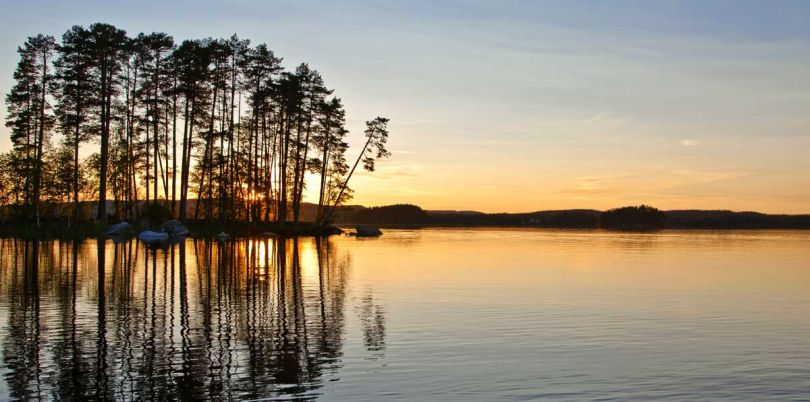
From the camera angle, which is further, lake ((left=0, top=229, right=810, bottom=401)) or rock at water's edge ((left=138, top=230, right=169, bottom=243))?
rock at water's edge ((left=138, top=230, right=169, bottom=243))

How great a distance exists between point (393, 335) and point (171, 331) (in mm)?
5106

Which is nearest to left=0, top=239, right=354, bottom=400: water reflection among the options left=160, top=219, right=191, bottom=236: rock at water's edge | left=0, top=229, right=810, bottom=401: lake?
left=0, top=229, right=810, bottom=401: lake

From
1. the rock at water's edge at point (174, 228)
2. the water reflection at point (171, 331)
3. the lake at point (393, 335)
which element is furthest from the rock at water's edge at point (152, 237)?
the water reflection at point (171, 331)

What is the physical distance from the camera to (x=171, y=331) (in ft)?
56.2

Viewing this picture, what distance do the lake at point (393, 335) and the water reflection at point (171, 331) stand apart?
57 millimetres

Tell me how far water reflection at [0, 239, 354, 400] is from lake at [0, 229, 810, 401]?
0.06 metres

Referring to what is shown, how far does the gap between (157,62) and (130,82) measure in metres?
3.25

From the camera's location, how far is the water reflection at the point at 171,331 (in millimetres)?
12227

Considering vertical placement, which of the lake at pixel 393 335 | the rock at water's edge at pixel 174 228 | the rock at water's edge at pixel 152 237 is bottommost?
Answer: the lake at pixel 393 335

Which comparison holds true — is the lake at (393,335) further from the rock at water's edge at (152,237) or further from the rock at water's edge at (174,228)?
the rock at water's edge at (174,228)

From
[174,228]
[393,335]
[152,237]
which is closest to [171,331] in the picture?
[393,335]

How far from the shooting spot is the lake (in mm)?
12445

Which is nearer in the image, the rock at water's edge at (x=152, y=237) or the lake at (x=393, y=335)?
the lake at (x=393, y=335)

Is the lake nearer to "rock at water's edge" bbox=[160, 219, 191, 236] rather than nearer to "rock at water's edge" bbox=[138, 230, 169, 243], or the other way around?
"rock at water's edge" bbox=[138, 230, 169, 243]
